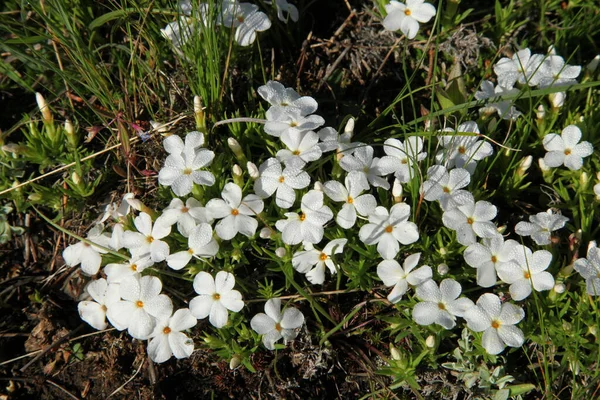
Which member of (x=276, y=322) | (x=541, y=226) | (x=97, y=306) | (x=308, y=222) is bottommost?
(x=97, y=306)

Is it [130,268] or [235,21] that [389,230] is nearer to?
[130,268]

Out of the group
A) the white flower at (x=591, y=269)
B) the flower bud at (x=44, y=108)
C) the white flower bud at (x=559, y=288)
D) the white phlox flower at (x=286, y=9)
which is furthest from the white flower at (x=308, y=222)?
the flower bud at (x=44, y=108)

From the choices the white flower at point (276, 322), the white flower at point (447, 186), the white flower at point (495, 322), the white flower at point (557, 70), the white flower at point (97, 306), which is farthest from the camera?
the white flower at point (557, 70)

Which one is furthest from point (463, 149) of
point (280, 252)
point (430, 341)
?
point (280, 252)

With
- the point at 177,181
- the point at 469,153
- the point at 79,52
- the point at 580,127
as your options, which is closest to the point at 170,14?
the point at 79,52

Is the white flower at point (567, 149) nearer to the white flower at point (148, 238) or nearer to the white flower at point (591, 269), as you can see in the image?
the white flower at point (591, 269)

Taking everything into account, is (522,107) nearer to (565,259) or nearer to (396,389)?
(565,259)

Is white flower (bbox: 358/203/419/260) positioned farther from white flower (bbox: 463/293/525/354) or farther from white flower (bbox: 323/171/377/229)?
white flower (bbox: 463/293/525/354)

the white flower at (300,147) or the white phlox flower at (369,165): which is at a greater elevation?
the white flower at (300,147)
